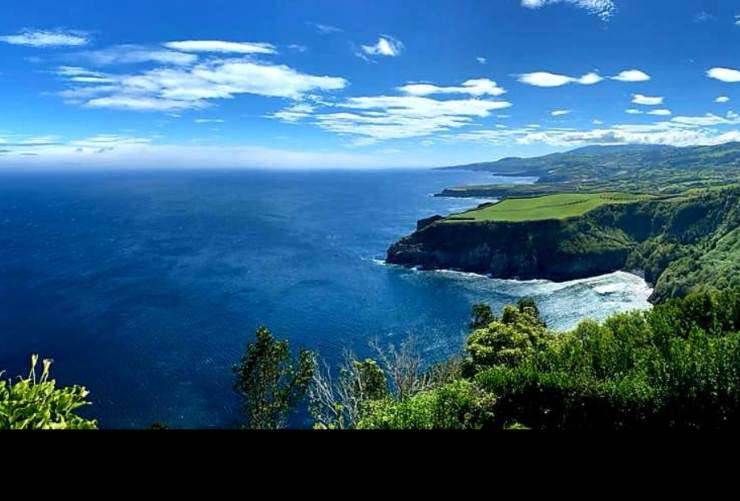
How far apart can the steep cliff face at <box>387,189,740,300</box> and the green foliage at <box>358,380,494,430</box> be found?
60.5m

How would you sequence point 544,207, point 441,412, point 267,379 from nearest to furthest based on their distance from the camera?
point 441,412 → point 267,379 → point 544,207

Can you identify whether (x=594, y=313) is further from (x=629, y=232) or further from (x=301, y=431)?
(x=301, y=431)

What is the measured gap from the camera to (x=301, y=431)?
1.99 m

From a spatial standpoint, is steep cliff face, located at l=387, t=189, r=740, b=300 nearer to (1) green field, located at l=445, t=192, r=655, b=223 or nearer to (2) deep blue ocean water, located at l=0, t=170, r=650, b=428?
(1) green field, located at l=445, t=192, r=655, b=223

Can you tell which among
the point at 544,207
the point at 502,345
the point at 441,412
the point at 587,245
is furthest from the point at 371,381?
the point at 544,207

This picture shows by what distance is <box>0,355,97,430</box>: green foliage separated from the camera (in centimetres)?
457

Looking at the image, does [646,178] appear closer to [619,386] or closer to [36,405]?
[619,386]

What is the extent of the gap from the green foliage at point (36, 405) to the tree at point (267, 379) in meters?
17.1

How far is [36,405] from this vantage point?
4.77m

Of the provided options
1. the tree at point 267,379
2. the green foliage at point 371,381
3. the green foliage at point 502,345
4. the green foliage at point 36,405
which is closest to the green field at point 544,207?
the green foliage at point 502,345

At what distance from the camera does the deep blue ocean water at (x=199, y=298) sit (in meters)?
38.7

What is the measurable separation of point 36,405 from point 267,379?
18.6 m

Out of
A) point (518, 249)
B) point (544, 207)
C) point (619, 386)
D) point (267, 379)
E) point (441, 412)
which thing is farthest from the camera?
point (544, 207)

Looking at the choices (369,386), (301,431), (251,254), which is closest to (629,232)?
(251,254)
